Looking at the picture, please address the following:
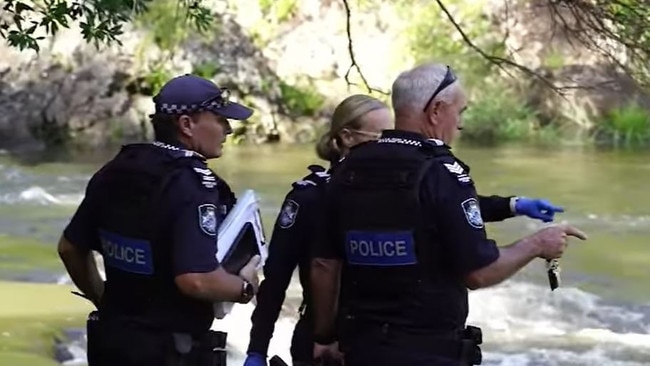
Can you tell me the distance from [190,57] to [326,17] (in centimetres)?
259

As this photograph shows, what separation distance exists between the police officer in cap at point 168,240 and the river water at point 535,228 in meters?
4.91

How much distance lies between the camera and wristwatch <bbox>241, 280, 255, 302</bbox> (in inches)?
151

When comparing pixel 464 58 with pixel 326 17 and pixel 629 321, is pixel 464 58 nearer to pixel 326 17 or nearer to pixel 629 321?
pixel 326 17

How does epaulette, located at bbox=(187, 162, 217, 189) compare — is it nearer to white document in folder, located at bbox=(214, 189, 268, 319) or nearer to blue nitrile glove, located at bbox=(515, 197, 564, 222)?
white document in folder, located at bbox=(214, 189, 268, 319)

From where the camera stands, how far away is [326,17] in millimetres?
24969

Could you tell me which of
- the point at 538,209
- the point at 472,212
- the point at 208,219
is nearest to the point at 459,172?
the point at 472,212

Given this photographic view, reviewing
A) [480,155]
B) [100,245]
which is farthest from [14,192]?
[100,245]

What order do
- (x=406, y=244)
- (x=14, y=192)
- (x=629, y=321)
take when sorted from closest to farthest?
(x=406, y=244)
(x=629, y=321)
(x=14, y=192)

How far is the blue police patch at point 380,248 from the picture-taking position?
3604 millimetres

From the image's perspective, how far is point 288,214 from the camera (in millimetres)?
4215

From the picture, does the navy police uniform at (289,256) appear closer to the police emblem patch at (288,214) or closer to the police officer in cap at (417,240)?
the police emblem patch at (288,214)

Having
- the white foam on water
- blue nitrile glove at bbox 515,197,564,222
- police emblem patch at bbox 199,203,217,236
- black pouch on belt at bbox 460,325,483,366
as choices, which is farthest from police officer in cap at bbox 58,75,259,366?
the white foam on water

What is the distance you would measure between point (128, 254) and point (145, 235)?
0.09 m

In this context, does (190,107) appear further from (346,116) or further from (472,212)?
(472,212)
